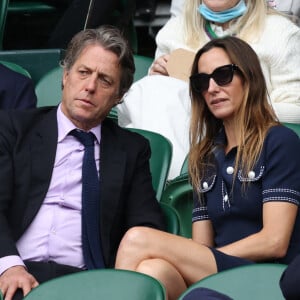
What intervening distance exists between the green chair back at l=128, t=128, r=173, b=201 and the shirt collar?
1.14 ft

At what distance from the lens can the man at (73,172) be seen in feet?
11.0

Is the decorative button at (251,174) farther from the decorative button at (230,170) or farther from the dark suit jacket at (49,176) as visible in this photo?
the dark suit jacket at (49,176)

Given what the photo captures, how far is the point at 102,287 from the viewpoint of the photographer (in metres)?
2.62

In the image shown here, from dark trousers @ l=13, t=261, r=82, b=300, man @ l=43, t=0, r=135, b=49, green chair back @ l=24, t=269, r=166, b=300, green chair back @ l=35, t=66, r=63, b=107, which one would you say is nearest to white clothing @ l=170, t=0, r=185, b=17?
man @ l=43, t=0, r=135, b=49

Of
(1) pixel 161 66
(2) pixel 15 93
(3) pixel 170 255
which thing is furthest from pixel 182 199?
(1) pixel 161 66

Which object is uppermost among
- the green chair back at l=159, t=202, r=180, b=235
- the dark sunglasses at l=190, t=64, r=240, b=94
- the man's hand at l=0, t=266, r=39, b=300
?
the dark sunglasses at l=190, t=64, r=240, b=94

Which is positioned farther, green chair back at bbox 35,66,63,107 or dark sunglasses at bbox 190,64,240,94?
green chair back at bbox 35,66,63,107

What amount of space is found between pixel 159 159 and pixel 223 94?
1.51 feet

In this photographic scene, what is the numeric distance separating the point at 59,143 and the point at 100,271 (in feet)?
3.09

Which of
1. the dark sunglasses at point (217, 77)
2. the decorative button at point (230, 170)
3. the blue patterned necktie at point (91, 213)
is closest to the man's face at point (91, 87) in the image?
the blue patterned necktie at point (91, 213)

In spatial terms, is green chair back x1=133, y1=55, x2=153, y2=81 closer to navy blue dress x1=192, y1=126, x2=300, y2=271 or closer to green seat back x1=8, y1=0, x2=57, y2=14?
green seat back x1=8, y1=0, x2=57, y2=14

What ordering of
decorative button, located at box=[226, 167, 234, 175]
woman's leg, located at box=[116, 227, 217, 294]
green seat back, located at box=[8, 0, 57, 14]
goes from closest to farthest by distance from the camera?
woman's leg, located at box=[116, 227, 217, 294], decorative button, located at box=[226, 167, 234, 175], green seat back, located at box=[8, 0, 57, 14]

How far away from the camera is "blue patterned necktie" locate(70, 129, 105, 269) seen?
3365 mm

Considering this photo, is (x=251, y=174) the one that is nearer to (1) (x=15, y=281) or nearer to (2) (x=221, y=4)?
(1) (x=15, y=281)
